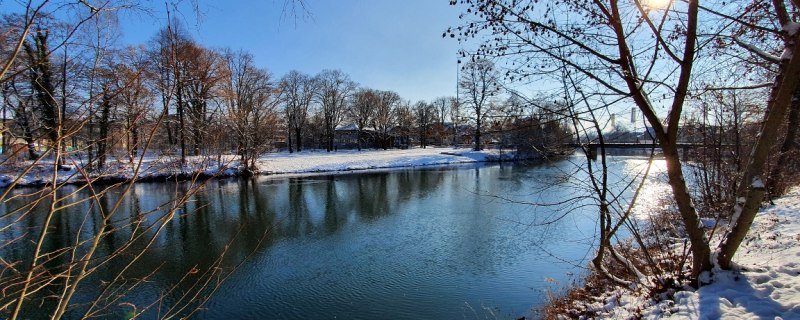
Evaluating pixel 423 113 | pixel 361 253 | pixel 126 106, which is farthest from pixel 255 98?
pixel 423 113

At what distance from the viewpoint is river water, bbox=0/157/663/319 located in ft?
25.4

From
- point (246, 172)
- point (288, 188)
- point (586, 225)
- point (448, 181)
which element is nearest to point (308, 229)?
point (586, 225)

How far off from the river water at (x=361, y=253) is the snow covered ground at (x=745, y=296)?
4.12 feet

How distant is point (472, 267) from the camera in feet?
32.1

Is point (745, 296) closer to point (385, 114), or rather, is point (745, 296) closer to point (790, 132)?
point (790, 132)

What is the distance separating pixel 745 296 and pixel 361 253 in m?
8.27

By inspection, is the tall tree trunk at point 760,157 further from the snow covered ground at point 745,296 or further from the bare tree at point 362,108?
the bare tree at point 362,108

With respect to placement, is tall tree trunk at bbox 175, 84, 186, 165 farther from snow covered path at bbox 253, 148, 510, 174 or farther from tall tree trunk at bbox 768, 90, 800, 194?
snow covered path at bbox 253, 148, 510, 174

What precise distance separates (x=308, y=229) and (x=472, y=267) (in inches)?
236

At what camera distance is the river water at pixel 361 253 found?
7.75 meters

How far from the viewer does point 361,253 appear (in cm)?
1105

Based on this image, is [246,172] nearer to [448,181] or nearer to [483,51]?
[448,181]

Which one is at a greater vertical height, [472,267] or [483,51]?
[483,51]

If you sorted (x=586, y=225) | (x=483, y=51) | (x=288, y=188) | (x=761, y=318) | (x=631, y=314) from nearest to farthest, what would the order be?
(x=761, y=318)
(x=483, y=51)
(x=631, y=314)
(x=586, y=225)
(x=288, y=188)
